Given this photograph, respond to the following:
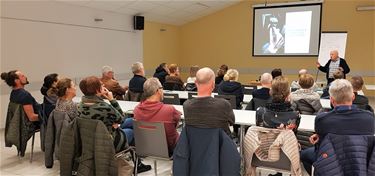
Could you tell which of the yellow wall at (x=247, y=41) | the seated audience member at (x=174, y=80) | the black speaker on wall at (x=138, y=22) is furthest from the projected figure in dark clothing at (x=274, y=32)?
the seated audience member at (x=174, y=80)

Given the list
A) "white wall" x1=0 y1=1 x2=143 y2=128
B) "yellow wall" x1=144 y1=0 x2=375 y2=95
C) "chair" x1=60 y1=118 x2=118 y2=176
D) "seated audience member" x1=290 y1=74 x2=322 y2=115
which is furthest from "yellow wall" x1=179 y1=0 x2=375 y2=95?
"chair" x1=60 y1=118 x2=118 y2=176

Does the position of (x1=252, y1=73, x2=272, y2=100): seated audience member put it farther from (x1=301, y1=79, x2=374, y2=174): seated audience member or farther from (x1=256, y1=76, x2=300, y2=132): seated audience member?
(x1=301, y1=79, x2=374, y2=174): seated audience member

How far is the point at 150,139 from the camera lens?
9.23 ft

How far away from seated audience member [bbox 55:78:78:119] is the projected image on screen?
7.34 meters

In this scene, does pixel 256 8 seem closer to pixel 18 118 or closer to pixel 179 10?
pixel 179 10

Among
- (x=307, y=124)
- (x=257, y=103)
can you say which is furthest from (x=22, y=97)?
(x=307, y=124)

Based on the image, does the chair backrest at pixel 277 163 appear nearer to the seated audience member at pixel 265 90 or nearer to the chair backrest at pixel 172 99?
the seated audience member at pixel 265 90

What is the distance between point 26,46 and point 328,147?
556cm

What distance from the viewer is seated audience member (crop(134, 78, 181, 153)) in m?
2.82

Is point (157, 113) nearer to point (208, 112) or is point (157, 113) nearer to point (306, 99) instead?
point (208, 112)

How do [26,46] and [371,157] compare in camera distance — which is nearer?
[371,157]

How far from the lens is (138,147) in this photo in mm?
2906

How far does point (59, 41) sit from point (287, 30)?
6.20 meters

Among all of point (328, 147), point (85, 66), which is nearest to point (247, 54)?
point (85, 66)
